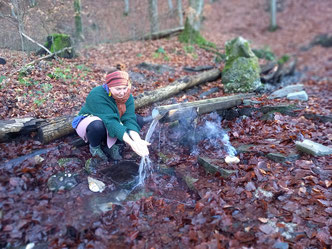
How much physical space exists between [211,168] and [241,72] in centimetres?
397

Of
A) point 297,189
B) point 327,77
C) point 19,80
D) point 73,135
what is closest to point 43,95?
point 19,80

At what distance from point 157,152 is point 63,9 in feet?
16.0

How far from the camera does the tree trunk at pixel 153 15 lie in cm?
1025

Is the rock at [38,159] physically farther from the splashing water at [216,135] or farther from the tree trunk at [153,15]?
the tree trunk at [153,15]

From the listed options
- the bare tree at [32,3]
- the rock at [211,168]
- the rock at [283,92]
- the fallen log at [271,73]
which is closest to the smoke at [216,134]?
the rock at [211,168]

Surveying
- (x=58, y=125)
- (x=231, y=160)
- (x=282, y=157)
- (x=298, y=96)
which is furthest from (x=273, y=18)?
(x=58, y=125)

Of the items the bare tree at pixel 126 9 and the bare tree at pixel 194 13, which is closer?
the bare tree at pixel 126 9

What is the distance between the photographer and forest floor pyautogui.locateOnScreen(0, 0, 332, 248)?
8.77ft

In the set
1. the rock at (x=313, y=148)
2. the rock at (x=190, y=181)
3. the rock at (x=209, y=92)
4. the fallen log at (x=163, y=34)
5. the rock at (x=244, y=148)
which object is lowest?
the rock at (x=190, y=181)

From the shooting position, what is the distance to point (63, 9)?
665cm

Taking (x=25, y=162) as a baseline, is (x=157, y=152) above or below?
below

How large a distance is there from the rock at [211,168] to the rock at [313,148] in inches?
43.0

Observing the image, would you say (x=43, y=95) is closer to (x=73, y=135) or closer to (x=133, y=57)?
(x=73, y=135)

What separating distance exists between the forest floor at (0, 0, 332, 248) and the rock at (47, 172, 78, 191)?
76 mm
